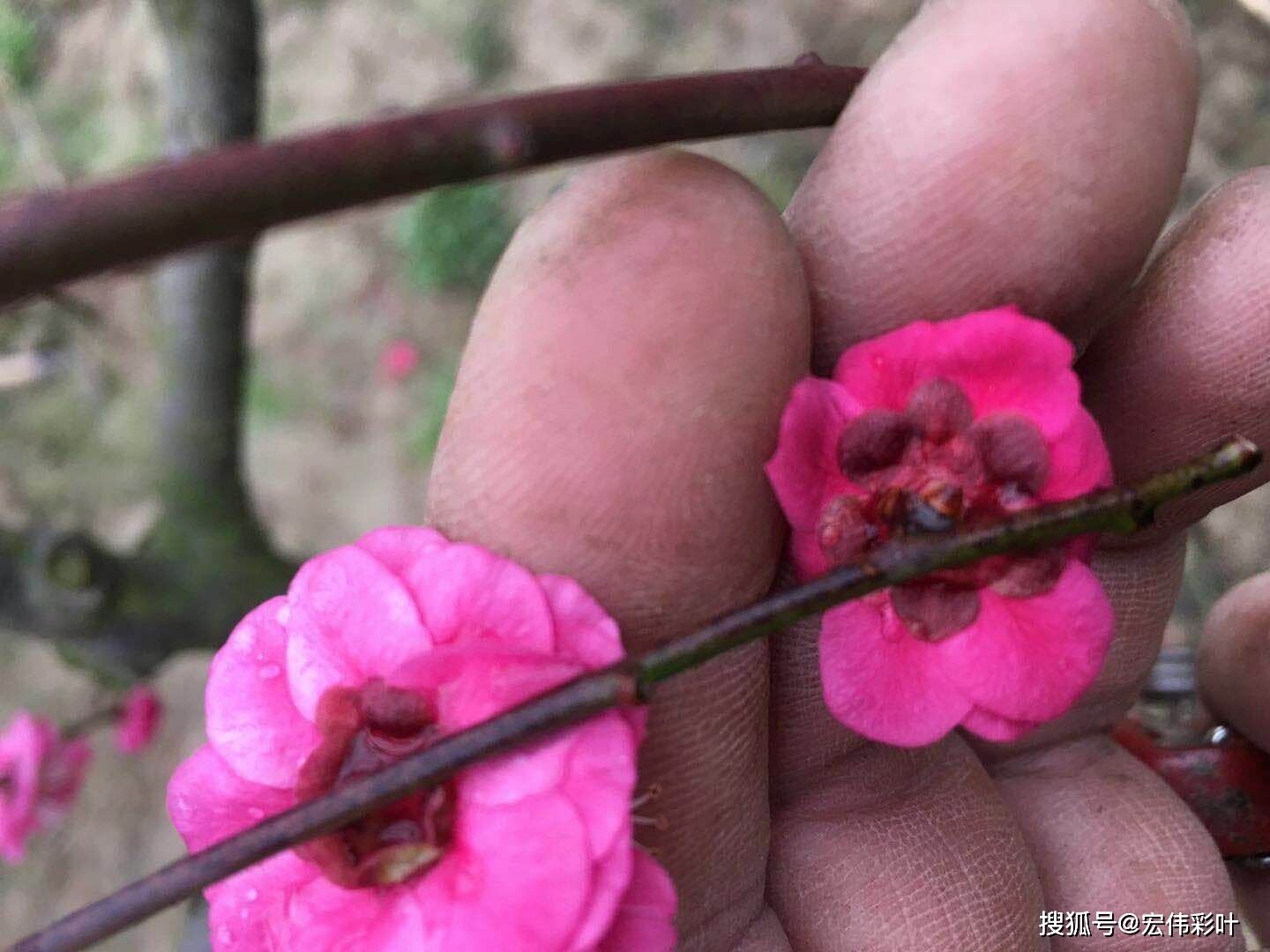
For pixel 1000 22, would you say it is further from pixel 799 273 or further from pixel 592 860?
pixel 592 860

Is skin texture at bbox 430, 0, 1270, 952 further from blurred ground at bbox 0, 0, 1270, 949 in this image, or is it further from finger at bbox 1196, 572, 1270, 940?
blurred ground at bbox 0, 0, 1270, 949

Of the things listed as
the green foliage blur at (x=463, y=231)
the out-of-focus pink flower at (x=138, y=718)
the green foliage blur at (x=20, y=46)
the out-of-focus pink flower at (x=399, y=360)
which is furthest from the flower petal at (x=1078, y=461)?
the green foliage blur at (x=20, y=46)

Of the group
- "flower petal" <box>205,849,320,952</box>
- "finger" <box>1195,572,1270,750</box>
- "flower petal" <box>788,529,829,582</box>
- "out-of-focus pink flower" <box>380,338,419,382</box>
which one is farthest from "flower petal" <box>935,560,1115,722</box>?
"out-of-focus pink flower" <box>380,338,419,382</box>

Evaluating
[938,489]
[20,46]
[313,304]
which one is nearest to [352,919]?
[938,489]

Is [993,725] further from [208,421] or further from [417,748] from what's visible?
[208,421]

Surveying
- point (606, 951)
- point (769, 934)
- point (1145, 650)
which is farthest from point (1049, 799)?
point (606, 951)

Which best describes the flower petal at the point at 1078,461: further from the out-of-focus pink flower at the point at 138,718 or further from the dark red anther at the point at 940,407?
the out-of-focus pink flower at the point at 138,718
